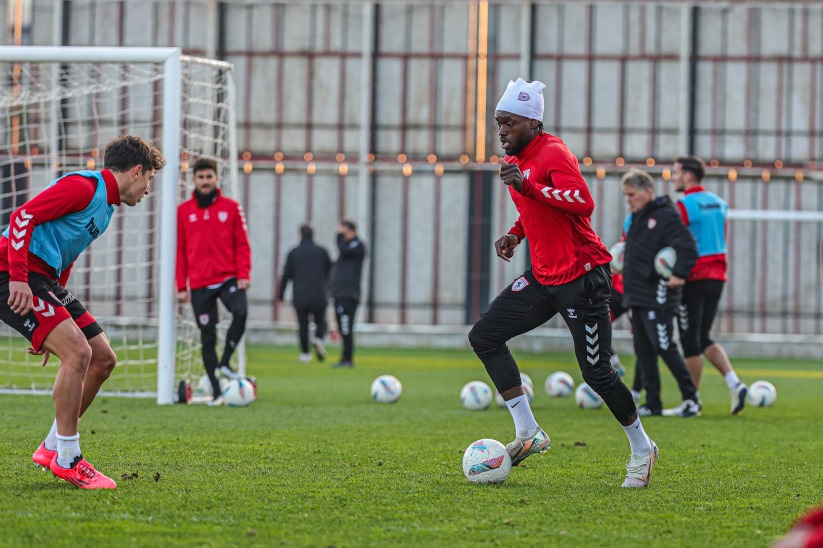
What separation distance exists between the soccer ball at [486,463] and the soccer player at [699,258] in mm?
4557

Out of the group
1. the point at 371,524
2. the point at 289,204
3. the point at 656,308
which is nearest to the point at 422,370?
the point at 656,308

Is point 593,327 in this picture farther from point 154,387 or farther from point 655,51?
point 655,51

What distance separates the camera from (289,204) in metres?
24.0

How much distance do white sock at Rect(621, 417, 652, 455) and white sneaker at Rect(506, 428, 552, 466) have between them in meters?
0.44

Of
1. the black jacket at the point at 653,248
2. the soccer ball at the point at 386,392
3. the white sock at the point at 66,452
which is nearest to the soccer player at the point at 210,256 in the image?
the soccer ball at the point at 386,392

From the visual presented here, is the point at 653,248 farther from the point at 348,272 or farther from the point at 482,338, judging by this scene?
the point at 348,272

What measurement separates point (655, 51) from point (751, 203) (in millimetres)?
3409

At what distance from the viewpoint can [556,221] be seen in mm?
6102

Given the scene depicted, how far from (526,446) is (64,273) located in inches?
96.1

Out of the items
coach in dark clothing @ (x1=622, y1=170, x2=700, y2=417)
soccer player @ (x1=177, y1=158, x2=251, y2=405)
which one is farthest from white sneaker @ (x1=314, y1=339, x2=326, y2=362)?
coach in dark clothing @ (x1=622, y1=170, x2=700, y2=417)

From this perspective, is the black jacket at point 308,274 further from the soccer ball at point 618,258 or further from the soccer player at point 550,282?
the soccer player at point 550,282

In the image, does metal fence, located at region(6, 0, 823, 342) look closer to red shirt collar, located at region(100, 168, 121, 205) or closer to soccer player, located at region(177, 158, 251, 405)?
soccer player, located at region(177, 158, 251, 405)

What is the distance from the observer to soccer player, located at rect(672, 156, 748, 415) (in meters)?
10.2

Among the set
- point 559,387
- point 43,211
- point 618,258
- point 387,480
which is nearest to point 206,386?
point 559,387
